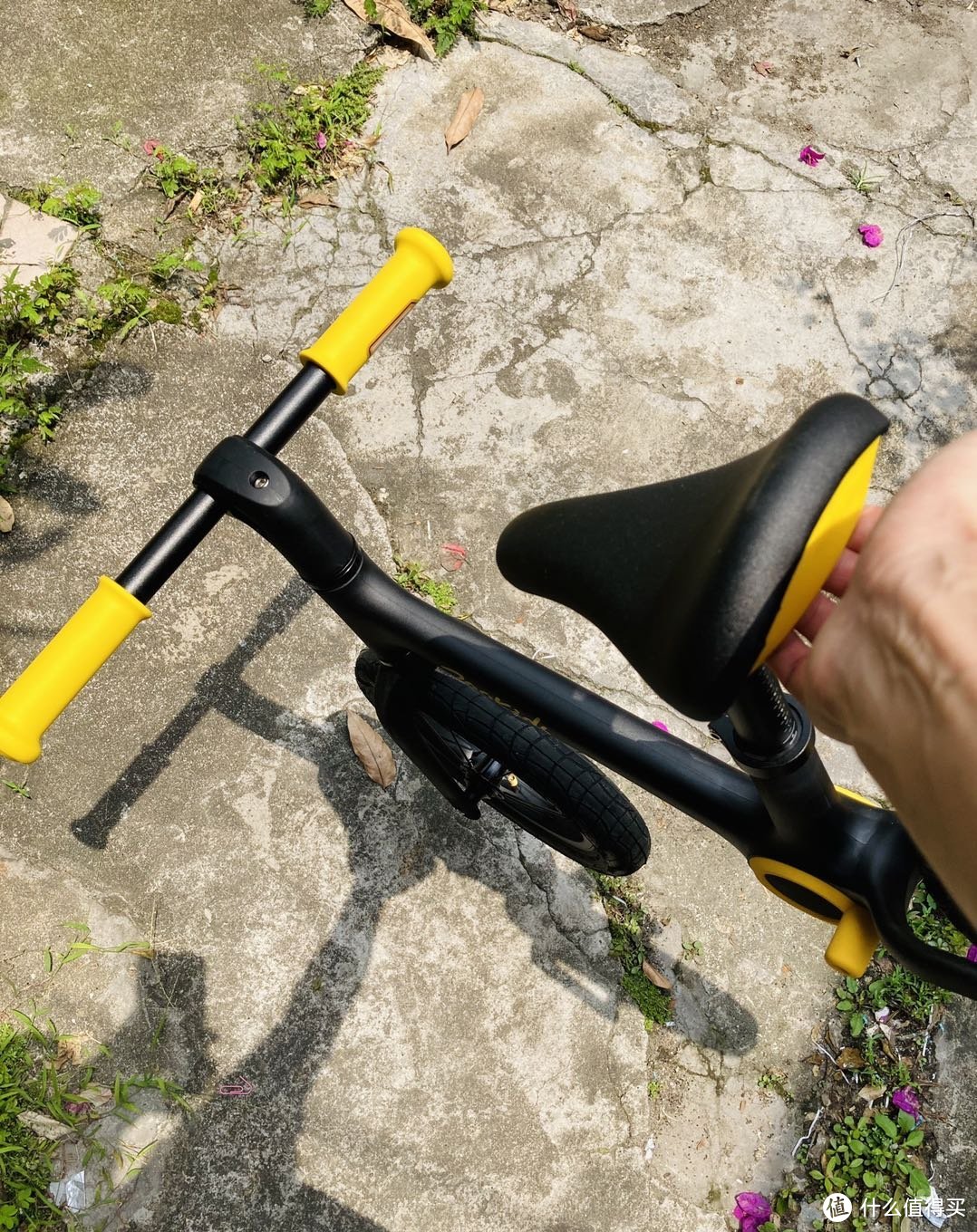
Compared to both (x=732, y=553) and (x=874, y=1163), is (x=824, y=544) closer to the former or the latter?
(x=732, y=553)

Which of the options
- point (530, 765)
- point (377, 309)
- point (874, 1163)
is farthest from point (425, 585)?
point (874, 1163)

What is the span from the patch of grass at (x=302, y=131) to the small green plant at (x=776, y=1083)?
9.38ft

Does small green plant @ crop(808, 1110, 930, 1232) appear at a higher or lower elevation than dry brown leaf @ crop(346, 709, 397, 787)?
higher

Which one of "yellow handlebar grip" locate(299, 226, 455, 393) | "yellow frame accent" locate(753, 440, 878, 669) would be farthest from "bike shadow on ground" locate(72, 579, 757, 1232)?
"yellow frame accent" locate(753, 440, 878, 669)

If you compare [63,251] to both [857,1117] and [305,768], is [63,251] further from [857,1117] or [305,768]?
[857,1117]

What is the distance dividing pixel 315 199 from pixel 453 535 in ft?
4.07

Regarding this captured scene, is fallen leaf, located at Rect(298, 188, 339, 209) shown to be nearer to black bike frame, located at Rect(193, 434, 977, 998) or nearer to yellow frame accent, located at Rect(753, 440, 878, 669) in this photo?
black bike frame, located at Rect(193, 434, 977, 998)

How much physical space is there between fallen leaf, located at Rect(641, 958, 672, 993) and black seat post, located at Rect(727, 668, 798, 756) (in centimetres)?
106

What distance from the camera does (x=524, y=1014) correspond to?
2.16m

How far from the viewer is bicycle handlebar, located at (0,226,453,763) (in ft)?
4.03

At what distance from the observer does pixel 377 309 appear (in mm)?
1395

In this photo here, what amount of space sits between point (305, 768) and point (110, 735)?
0.51m

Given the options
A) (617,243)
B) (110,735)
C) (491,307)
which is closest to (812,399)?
(617,243)

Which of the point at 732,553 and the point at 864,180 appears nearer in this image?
the point at 732,553
